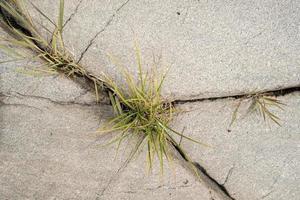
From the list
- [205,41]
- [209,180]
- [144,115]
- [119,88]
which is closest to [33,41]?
[119,88]

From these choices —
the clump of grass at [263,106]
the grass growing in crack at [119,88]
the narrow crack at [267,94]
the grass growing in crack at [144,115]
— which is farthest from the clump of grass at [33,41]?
the clump of grass at [263,106]

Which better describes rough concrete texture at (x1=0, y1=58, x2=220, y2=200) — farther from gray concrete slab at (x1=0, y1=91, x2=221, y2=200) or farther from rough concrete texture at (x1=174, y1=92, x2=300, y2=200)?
rough concrete texture at (x1=174, y1=92, x2=300, y2=200)

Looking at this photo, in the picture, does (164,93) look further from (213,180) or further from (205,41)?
(213,180)

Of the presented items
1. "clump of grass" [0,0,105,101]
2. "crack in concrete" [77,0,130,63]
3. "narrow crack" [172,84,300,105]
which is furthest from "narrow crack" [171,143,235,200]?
"crack in concrete" [77,0,130,63]

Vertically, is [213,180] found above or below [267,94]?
below

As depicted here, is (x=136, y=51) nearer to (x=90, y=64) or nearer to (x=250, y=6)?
(x=90, y=64)

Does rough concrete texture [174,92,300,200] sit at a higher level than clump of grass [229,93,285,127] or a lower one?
lower

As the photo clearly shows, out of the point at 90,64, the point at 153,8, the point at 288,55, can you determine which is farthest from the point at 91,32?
the point at 288,55
